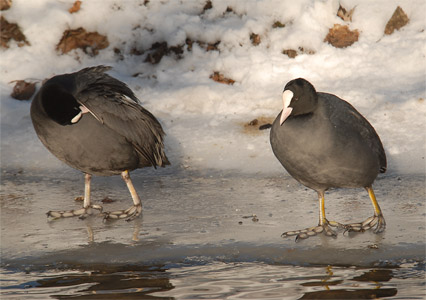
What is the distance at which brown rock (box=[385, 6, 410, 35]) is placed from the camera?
34.6ft

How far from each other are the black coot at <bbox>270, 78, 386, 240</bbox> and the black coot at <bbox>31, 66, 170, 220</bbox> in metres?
1.56

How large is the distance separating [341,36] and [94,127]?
201 inches

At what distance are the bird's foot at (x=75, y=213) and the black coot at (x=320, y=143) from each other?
1979mm

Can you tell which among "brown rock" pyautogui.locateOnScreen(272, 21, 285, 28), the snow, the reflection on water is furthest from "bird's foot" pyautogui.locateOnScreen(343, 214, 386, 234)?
"brown rock" pyautogui.locateOnScreen(272, 21, 285, 28)

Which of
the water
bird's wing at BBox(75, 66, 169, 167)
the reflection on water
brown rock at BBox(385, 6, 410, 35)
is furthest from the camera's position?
brown rock at BBox(385, 6, 410, 35)

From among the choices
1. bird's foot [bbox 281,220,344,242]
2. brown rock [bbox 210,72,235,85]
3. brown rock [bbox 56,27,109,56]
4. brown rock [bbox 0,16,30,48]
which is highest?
brown rock [bbox 0,16,30,48]

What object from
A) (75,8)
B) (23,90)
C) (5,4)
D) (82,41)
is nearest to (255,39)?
(82,41)

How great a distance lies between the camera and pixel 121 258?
5.52m

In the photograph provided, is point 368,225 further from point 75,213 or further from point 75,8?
point 75,8

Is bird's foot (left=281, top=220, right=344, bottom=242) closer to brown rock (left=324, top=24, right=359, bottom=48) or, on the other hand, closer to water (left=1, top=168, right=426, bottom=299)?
water (left=1, top=168, right=426, bottom=299)

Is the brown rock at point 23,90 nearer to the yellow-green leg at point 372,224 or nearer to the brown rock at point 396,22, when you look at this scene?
the brown rock at point 396,22

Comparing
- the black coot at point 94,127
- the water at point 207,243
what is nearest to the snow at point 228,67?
the water at point 207,243

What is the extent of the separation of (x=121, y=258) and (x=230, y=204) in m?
1.61

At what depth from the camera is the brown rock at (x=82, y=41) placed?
1100 centimetres
